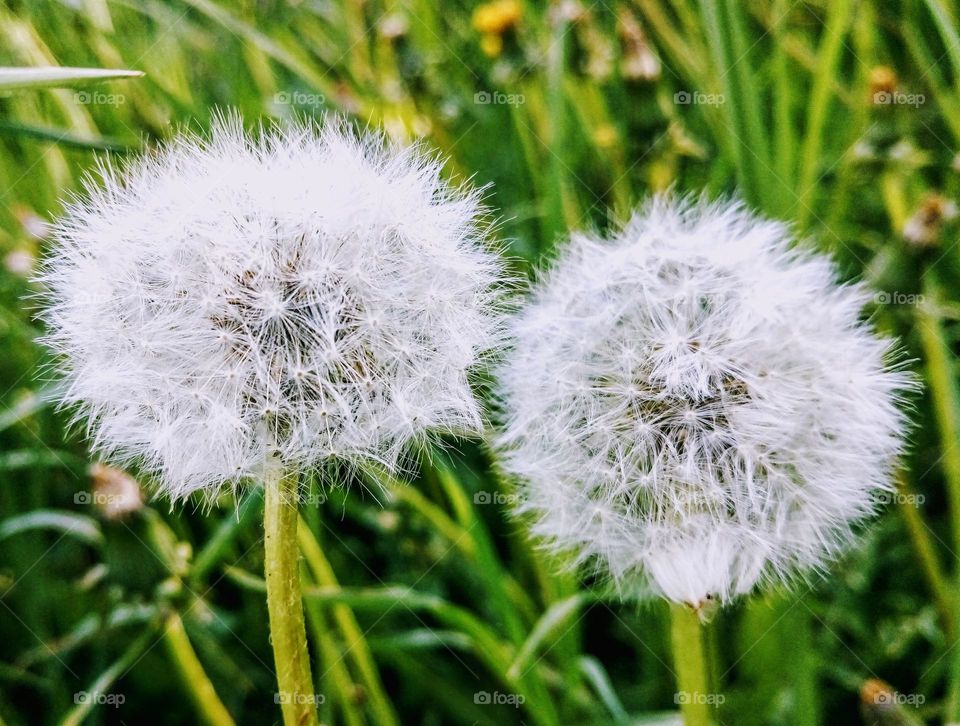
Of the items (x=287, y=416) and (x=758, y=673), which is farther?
(x=758, y=673)

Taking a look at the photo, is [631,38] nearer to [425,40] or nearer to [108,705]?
[425,40]

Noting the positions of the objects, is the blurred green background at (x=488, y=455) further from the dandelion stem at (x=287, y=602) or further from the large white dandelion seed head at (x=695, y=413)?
the dandelion stem at (x=287, y=602)

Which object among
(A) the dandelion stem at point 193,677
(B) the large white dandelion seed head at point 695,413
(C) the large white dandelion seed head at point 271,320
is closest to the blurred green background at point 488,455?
(A) the dandelion stem at point 193,677

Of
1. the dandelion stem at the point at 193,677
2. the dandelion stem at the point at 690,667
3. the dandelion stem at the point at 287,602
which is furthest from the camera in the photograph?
the dandelion stem at the point at 193,677

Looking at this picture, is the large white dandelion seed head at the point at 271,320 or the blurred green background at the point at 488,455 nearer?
the large white dandelion seed head at the point at 271,320

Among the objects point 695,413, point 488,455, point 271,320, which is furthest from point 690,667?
point 488,455

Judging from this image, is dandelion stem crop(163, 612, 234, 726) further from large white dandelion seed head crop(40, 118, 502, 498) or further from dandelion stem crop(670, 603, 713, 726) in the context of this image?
dandelion stem crop(670, 603, 713, 726)

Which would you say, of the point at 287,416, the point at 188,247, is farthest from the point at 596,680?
the point at 188,247
